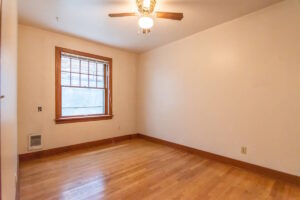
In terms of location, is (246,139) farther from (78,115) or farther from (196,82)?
(78,115)

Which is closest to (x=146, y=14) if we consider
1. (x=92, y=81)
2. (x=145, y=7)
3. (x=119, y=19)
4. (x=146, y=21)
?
(x=145, y=7)

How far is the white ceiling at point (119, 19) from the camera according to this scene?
231 cm

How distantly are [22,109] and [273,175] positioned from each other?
4421mm

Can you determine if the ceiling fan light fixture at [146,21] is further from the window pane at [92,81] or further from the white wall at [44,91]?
the window pane at [92,81]

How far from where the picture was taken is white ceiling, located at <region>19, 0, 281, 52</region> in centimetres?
231

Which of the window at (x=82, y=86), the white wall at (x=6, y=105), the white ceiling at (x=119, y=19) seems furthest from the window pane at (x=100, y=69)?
the white wall at (x=6, y=105)

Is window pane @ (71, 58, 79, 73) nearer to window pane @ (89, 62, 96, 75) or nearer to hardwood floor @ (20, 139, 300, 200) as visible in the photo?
window pane @ (89, 62, 96, 75)

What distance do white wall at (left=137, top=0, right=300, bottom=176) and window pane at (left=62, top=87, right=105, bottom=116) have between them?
1722 millimetres

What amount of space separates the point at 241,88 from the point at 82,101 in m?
3.43

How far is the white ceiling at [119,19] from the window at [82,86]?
563mm

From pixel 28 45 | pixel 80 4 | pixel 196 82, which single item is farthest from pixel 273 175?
pixel 28 45

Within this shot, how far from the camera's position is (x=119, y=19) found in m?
2.76

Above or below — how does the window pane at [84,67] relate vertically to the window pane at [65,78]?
above

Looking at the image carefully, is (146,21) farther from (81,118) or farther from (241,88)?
(81,118)
